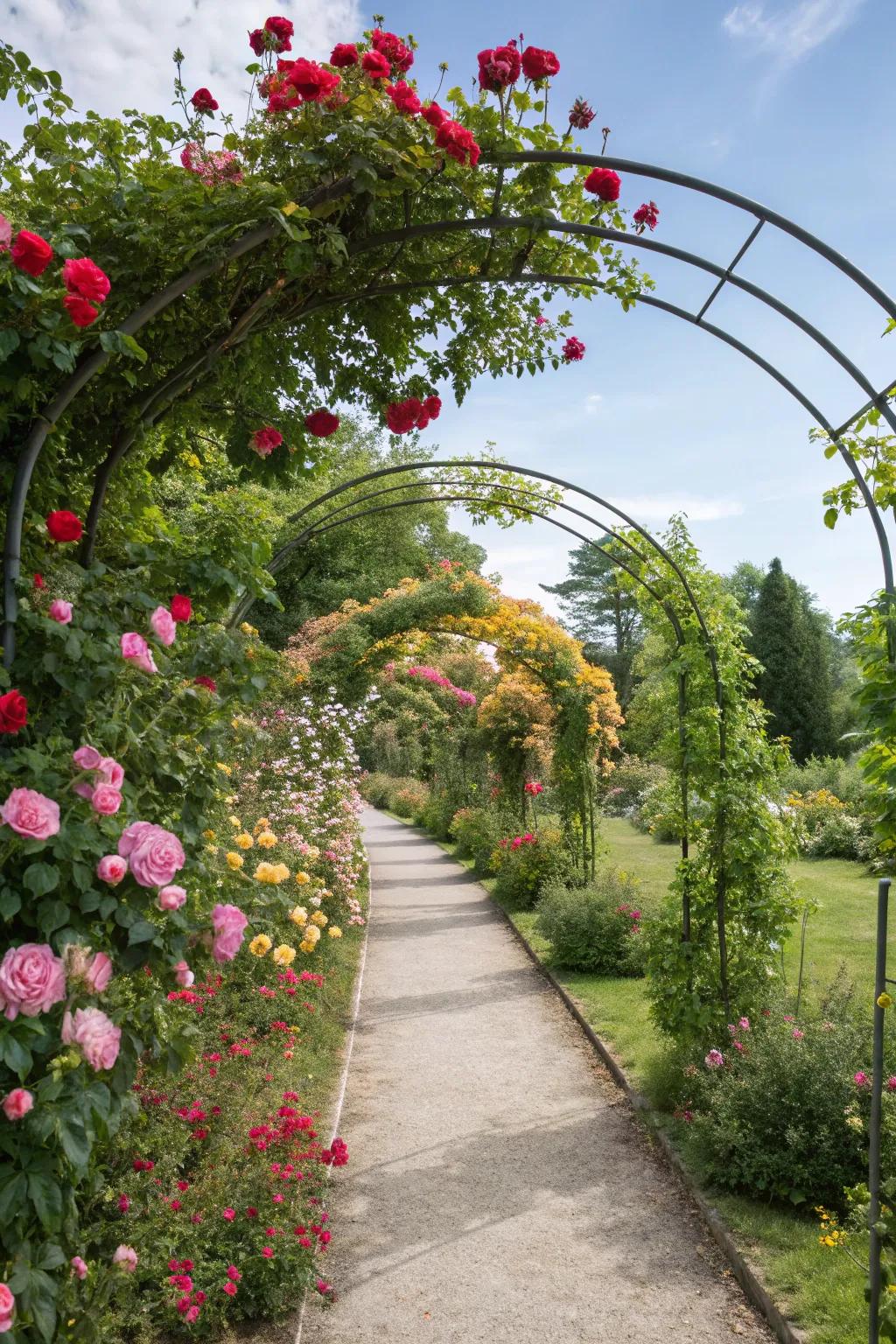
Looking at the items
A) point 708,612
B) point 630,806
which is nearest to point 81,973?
point 708,612

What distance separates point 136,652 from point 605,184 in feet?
6.30

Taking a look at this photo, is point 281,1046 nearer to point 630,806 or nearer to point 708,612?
point 708,612

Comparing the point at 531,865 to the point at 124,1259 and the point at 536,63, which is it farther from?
the point at 536,63

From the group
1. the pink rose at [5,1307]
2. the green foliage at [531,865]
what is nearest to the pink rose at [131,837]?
the pink rose at [5,1307]

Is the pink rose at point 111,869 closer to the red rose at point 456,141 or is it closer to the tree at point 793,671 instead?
the red rose at point 456,141

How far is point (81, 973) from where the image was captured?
5.85 ft

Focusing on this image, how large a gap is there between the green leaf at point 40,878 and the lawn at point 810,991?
2.95 metres

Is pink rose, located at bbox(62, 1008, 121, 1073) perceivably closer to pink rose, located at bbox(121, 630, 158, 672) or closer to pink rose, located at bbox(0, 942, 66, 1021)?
pink rose, located at bbox(0, 942, 66, 1021)

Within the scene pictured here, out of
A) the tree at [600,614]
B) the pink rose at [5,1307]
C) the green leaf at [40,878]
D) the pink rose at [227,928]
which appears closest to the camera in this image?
the pink rose at [5,1307]

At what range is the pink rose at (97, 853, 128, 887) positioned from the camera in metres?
1.82

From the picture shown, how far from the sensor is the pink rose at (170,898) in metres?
1.92

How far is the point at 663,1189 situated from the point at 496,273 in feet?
13.4

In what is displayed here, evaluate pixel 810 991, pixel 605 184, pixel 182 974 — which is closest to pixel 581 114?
pixel 605 184

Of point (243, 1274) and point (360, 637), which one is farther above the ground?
point (360, 637)
